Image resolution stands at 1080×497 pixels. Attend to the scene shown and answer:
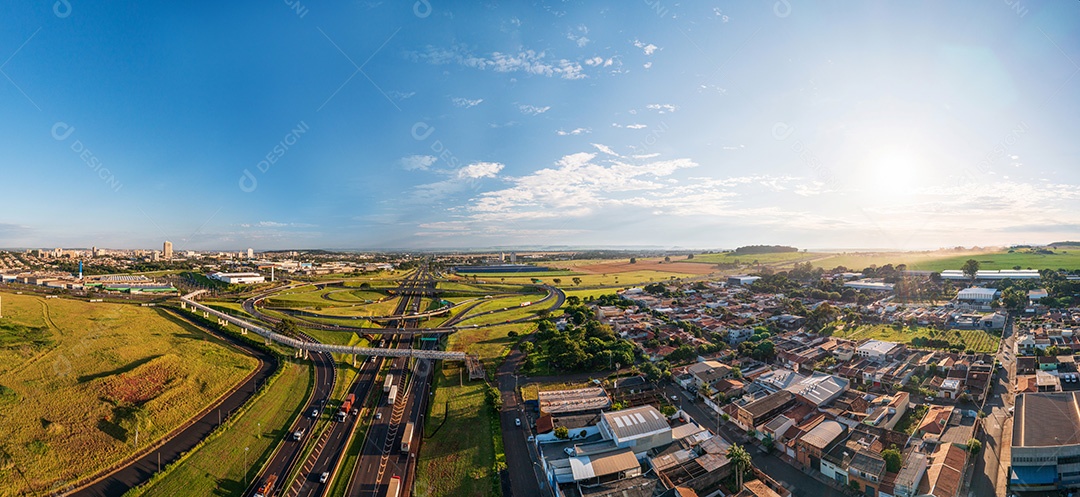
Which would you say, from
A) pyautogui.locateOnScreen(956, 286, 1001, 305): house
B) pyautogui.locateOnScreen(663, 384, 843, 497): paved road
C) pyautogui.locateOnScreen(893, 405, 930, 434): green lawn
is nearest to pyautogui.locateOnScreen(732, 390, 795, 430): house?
pyautogui.locateOnScreen(663, 384, 843, 497): paved road

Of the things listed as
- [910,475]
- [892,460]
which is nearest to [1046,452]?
[910,475]

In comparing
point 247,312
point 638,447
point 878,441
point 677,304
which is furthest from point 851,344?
point 247,312

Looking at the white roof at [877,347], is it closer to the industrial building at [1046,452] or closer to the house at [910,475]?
the industrial building at [1046,452]

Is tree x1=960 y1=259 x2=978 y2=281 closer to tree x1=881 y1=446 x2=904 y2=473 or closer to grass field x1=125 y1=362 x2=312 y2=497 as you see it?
tree x1=881 y1=446 x2=904 y2=473

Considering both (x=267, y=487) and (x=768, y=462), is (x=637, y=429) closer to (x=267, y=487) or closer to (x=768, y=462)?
(x=768, y=462)

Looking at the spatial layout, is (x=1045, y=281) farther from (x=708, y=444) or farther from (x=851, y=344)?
(x=708, y=444)

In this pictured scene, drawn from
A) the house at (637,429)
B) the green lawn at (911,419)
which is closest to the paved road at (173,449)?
the house at (637,429)

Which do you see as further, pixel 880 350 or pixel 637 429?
pixel 880 350
